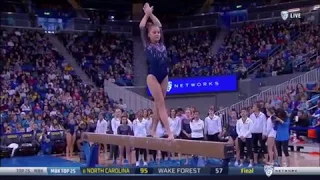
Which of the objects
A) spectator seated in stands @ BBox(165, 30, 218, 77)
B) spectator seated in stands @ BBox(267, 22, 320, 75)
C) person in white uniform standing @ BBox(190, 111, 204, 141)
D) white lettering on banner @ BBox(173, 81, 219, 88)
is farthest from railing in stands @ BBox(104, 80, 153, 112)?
person in white uniform standing @ BBox(190, 111, 204, 141)

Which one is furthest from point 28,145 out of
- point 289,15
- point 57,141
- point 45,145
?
point 289,15

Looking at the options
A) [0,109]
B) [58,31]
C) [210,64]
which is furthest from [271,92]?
[58,31]

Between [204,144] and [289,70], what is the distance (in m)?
14.0

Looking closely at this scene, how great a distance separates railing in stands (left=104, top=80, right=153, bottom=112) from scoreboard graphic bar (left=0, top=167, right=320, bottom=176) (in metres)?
12.6

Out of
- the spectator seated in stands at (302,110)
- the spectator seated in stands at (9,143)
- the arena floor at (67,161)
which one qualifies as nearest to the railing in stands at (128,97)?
the arena floor at (67,161)

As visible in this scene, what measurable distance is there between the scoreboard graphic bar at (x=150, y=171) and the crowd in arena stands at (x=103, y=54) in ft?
51.8

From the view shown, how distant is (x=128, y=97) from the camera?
20031 millimetres

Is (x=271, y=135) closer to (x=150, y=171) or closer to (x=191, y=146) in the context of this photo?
(x=150, y=171)

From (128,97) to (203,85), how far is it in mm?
3503

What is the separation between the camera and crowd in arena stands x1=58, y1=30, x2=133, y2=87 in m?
22.9

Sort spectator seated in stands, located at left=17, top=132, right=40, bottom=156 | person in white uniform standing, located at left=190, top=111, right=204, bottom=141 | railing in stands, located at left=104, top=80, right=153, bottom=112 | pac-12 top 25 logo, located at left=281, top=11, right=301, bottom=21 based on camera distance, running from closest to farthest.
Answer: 1. person in white uniform standing, located at left=190, top=111, right=204, bottom=141
2. spectator seated in stands, located at left=17, top=132, right=40, bottom=156
3. railing in stands, located at left=104, top=80, right=153, bottom=112
4. pac-12 top 25 logo, located at left=281, top=11, right=301, bottom=21

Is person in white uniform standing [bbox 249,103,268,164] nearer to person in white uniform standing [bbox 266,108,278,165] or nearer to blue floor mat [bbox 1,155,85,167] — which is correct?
person in white uniform standing [bbox 266,108,278,165]

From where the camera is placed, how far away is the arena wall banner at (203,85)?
19781 millimetres

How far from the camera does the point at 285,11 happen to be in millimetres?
23438
